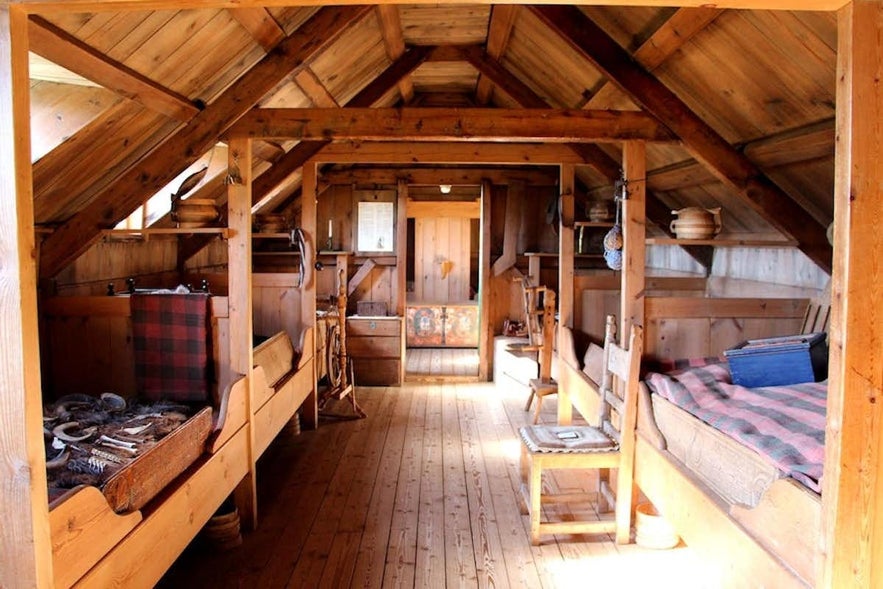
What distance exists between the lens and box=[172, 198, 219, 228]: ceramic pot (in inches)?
141

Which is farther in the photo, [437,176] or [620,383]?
[437,176]

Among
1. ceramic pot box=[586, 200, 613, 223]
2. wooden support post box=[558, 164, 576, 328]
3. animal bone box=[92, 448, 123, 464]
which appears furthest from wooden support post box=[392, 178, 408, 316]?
animal bone box=[92, 448, 123, 464]

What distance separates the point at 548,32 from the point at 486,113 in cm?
92

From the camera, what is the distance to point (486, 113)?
3.74 meters

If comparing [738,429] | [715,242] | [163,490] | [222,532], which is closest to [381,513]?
[222,532]

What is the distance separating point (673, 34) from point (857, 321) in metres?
2.20

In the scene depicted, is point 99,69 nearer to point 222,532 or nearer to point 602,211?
point 222,532

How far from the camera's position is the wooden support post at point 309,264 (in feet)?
16.8

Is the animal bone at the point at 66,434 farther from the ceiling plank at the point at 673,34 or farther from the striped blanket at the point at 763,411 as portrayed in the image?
the ceiling plank at the point at 673,34

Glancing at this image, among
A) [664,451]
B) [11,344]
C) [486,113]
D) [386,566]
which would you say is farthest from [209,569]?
[486,113]

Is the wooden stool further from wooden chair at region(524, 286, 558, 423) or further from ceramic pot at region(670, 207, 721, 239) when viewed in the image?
ceramic pot at region(670, 207, 721, 239)

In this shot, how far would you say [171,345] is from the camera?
3449 mm

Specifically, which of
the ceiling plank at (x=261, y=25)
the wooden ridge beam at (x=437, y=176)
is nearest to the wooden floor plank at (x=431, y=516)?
the ceiling plank at (x=261, y=25)

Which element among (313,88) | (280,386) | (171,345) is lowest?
(280,386)
